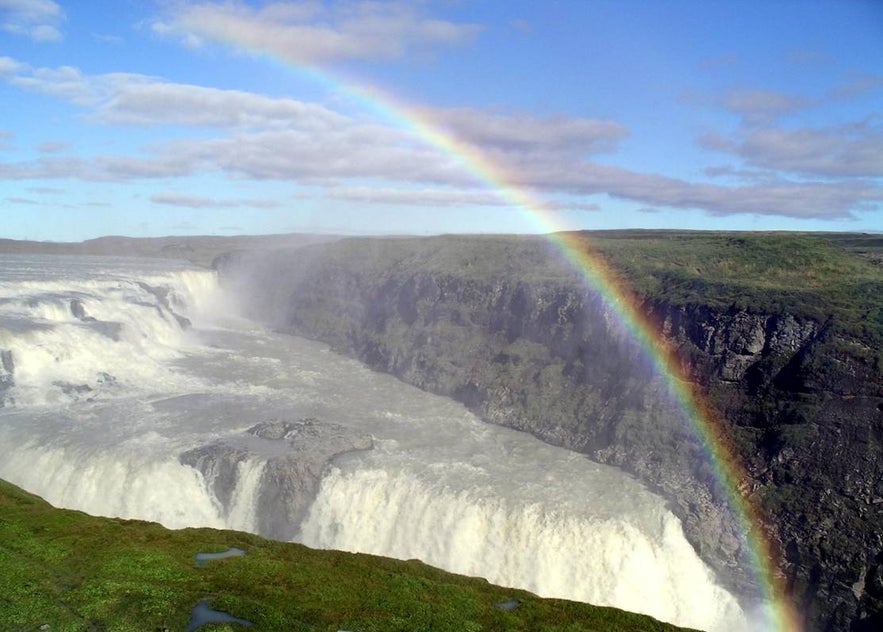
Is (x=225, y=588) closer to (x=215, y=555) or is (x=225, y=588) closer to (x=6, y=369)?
(x=215, y=555)

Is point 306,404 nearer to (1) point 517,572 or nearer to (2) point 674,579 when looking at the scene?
(1) point 517,572

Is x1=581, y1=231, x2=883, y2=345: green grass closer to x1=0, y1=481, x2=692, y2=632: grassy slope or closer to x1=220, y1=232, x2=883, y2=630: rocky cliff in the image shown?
x1=220, y1=232, x2=883, y2=630: rocky cliff

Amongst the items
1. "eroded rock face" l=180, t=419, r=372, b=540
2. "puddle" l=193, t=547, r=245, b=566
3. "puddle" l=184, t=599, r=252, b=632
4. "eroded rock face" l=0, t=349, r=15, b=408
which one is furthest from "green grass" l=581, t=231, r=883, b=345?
"eroded rock face" l=0, t=349, r=15, b=408

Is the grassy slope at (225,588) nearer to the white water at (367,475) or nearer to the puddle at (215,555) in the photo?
the puddle at (215,555)

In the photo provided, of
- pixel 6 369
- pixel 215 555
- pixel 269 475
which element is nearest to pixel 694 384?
pixel 269 475

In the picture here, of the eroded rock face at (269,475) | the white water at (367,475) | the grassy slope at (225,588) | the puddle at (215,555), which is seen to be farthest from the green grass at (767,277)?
the puddle at (215,555)

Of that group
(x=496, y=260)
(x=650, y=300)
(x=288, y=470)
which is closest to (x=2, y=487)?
(x=288, y=470)

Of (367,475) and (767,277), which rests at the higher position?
(767,277)
